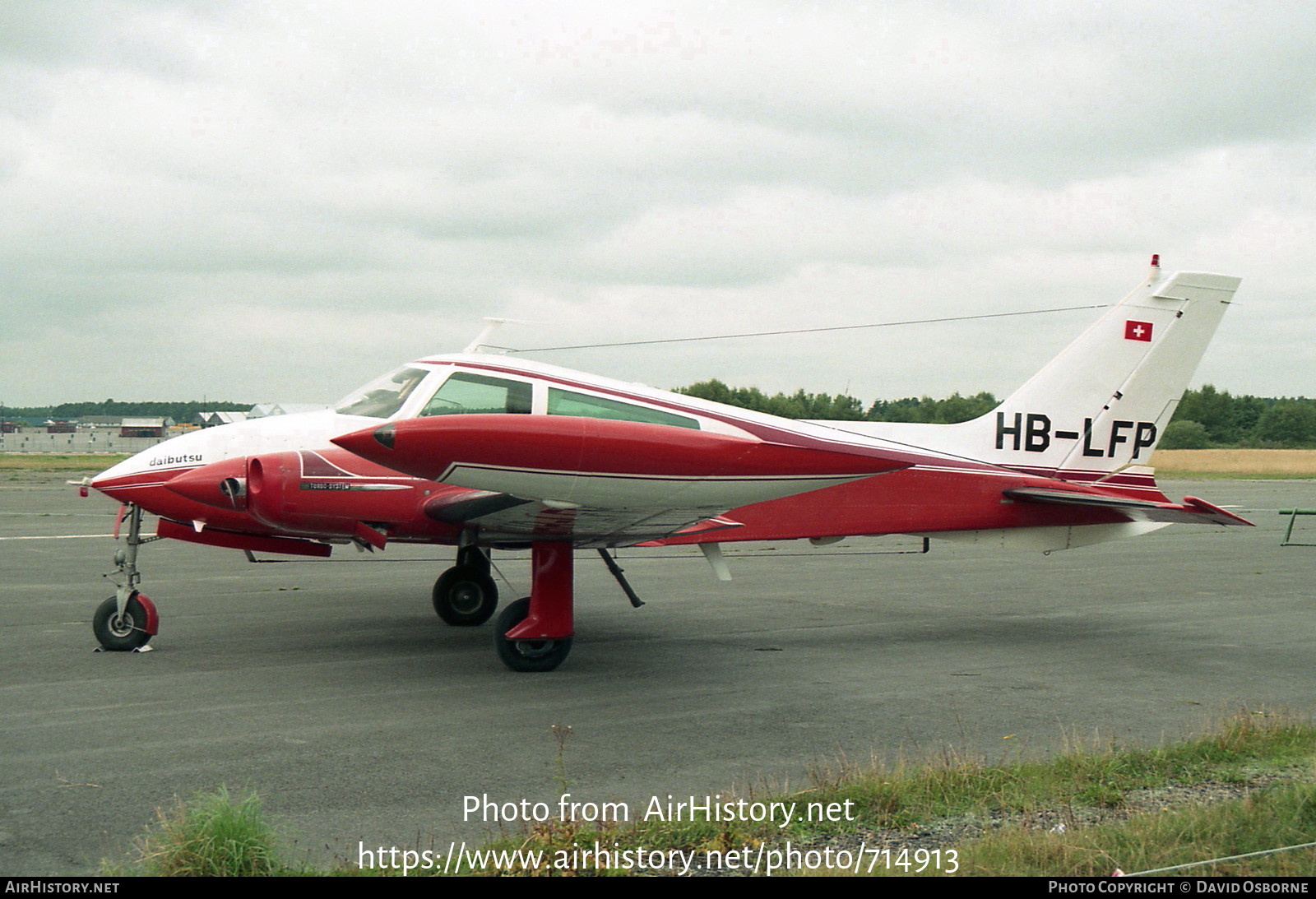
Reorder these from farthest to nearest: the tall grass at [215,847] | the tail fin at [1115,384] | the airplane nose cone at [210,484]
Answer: the tail fin at [1115,384], the airplane nose cone at [210,484], the tall grass at [215,847]

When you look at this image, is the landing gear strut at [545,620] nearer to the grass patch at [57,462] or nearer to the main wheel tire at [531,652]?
→ the main wheel tire at [531,652]

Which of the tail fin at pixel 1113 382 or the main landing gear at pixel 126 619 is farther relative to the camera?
the tail fin at pixel 1113 382

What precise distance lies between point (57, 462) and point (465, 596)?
57.1 meters

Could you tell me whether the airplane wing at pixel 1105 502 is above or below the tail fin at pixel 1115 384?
below

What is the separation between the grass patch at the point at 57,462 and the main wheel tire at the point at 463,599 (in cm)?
4121

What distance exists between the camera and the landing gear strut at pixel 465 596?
11094 mm

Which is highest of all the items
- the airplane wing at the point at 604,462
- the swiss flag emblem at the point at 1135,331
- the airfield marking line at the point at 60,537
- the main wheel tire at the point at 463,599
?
the swiss flag emblem at the point at 1135,331

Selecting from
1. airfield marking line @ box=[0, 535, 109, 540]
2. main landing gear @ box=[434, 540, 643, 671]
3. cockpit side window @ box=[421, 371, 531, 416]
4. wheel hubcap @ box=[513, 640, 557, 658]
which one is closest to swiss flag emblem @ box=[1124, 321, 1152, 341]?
main landing gear @ box=[434, 540, 643, 671]

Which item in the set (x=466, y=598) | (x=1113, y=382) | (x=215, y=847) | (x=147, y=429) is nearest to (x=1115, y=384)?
(x=1113, y=382)

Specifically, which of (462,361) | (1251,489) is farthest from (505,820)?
(1251,489)

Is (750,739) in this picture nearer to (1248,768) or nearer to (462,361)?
(1248,768)

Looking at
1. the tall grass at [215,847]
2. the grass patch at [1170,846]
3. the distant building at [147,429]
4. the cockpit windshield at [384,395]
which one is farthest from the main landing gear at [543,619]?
the distant building at [147,429]

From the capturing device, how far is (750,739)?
21.9ft

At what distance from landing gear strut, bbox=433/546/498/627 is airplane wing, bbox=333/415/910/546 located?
3.54 metres
